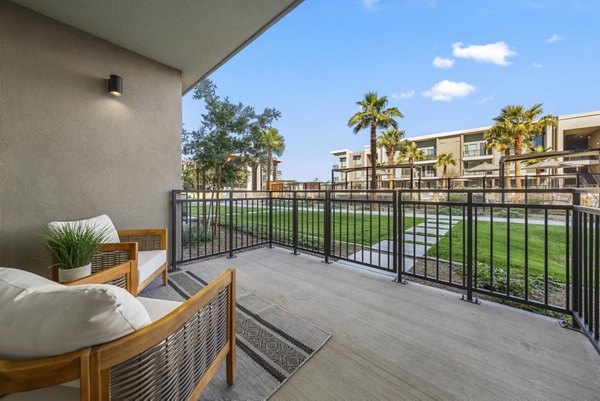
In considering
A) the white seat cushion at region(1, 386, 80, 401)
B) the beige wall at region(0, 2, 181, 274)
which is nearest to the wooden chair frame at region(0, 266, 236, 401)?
the white seat cushion at region(1, 386, 80, 401)

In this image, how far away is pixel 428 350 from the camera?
5.09 feet

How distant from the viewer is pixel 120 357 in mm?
672

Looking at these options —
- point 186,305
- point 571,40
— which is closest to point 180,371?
point 186,305

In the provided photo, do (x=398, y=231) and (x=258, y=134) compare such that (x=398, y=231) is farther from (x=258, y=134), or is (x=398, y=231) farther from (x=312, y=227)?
(x=258, y=134)

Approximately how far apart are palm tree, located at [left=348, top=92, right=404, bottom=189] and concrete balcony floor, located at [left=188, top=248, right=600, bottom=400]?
31.1ft

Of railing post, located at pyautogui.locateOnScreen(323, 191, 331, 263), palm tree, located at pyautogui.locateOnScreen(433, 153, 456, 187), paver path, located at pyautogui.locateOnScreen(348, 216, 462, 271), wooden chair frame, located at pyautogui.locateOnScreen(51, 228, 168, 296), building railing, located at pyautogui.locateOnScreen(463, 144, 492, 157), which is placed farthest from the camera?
building railing, located at pyautogui.locateOnScreen(463, 144, 492, 157)

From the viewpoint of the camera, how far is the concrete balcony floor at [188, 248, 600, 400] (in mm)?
1263

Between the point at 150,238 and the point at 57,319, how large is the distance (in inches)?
92.2

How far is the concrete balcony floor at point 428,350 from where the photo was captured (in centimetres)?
126

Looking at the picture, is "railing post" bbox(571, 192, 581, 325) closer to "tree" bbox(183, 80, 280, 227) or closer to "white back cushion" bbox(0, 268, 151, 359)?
"white back cushion" bbox(0, 268, 151, 359)

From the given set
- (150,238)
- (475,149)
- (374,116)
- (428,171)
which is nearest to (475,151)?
(475,149)

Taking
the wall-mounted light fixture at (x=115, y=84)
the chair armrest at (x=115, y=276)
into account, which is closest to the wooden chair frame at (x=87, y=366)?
→ the chair armrest at (x=115, y=276)

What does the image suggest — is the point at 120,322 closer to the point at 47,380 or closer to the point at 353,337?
the point at 47,380

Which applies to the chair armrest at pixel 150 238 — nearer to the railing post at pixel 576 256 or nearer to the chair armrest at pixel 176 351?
the chair armrest at pixel 176 351
